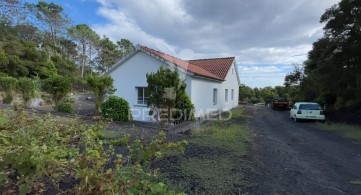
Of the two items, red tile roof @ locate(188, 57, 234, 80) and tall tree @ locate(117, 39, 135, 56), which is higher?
tall tree @ locate(117, 39, 135, 56)

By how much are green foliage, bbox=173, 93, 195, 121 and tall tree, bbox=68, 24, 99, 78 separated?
42.5 metres

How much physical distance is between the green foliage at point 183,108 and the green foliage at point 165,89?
13.6 inches

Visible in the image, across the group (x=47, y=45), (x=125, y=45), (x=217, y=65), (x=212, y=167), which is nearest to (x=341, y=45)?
(x=217, y=65)

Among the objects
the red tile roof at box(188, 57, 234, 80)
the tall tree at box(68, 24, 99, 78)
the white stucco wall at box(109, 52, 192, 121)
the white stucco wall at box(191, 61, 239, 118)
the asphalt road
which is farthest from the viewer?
the tall tree at box(68, 24, 99, 78)

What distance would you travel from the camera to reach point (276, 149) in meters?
7.92

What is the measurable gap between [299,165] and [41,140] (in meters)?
5.84

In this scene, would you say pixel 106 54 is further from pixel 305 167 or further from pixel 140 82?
pixel 305 167

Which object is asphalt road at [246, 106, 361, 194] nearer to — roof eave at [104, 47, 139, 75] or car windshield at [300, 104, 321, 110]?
car windshield at [300, 104, 321, 110]

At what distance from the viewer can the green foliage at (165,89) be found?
10672 mm

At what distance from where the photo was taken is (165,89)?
10.6m

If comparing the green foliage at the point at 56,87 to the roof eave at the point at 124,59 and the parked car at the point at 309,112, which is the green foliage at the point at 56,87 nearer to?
the roof eave at the point at 124,59

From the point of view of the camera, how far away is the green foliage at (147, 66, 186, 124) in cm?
1067

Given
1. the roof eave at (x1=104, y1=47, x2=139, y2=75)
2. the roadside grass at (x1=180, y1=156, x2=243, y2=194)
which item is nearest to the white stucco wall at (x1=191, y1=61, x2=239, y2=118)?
the roof eave at (x1=104, y1=47, x2=139, y2=75)

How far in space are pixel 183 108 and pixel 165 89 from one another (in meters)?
1.68
